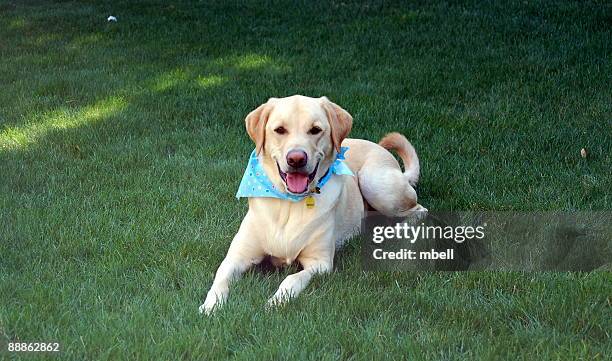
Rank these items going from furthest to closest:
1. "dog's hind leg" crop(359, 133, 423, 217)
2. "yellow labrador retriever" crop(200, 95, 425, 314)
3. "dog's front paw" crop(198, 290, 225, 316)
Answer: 1. "dog's hind leg" crop(359, 133, 423, 217)
2. "yellow labrador retriever" crop(200, 95, 425, 314)
3. "dog's front paw" crop(198, 290, 225, 316)

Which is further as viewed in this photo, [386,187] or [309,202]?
[386,187]

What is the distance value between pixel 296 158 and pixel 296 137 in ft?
0.54

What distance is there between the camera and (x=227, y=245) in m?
4.58

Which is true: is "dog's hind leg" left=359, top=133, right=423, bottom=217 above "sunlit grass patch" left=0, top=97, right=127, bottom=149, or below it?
above

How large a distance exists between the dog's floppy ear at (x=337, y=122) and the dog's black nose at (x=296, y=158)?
1.17 ft

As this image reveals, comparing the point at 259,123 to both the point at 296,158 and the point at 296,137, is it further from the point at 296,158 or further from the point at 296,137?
the point at 296,158

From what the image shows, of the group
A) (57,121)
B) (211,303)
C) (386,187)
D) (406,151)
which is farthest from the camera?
(57,121)

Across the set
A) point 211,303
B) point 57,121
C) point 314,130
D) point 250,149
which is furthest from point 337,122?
point 57,121

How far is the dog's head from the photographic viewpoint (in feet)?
13.2

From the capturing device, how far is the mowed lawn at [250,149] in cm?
343

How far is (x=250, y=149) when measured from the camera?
21.4 ft

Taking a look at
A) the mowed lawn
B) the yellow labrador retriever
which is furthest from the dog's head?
the mowed lawn

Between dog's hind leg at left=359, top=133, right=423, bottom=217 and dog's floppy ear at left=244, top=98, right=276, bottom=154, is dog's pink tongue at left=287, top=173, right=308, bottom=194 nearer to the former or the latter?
dog's floppy ear at left=244, top=98, right=276, bottom=154

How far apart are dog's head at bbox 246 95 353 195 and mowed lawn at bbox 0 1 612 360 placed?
52cm
